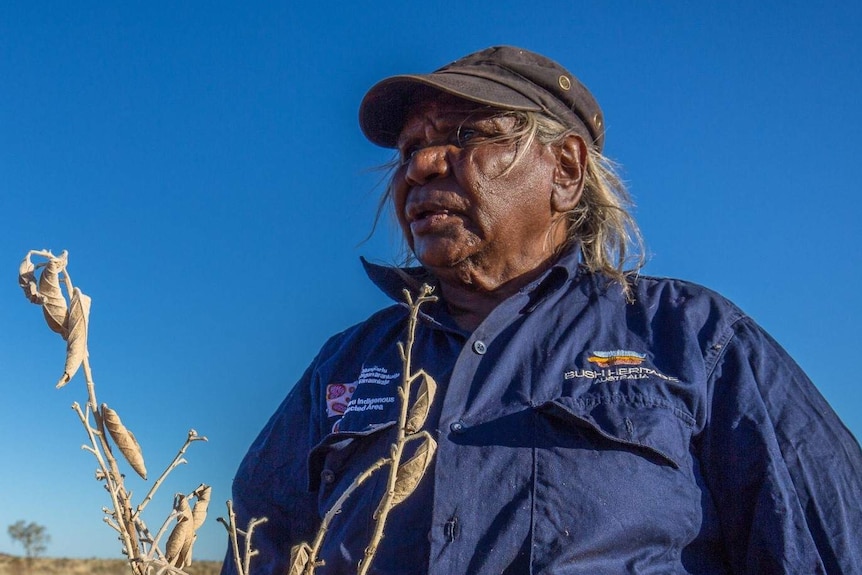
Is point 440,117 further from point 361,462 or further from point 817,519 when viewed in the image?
point 817,519

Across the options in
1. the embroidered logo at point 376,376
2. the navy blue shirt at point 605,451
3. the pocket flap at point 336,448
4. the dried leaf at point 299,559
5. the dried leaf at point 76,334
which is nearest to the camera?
the dried leaf at point 76,334

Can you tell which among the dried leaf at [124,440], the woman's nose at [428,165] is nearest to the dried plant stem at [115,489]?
the dried leaf at [124,440]

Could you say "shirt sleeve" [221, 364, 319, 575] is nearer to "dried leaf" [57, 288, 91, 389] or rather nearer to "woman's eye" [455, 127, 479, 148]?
"woman's eye" [455, 127, 479, 148]

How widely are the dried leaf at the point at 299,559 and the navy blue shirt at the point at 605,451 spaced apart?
1074 millimetres

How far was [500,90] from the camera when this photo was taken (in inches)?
116

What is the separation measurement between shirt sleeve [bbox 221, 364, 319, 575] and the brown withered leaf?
1721mm

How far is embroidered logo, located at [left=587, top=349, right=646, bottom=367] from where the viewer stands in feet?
8.07

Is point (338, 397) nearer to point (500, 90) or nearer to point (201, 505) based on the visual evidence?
point (500, 90)

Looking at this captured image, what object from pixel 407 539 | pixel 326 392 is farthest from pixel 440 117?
pixel 407 539

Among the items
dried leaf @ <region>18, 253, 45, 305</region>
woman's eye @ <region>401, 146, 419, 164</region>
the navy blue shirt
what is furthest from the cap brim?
dried leaf @ <region>18, 253, 45, 305</region>

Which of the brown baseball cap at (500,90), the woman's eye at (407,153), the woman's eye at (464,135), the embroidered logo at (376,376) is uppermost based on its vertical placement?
the brown baseball cap at (500,90)

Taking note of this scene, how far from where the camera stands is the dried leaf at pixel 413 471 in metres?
1.11

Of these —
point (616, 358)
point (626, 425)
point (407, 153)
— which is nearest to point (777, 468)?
point (626, 425)

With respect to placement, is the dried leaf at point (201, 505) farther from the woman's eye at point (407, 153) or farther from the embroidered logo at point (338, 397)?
the woman's eye at point (407, 153)
